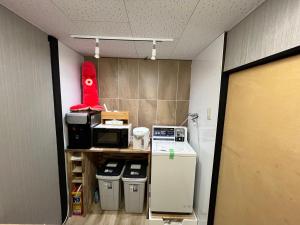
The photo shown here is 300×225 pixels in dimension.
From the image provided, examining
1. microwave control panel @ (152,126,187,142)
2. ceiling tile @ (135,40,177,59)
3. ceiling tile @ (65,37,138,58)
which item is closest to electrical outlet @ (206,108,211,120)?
microwave control panel @ (152,126,187,142)

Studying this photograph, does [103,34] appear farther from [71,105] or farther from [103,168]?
[103,168]

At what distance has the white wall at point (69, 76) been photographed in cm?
170

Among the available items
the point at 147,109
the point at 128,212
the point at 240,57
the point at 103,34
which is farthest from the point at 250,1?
the point at 128,212

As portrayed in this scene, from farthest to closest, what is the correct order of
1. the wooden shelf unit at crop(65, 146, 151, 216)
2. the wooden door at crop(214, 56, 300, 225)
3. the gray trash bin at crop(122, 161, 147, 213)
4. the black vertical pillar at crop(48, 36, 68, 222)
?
the gray trash bin at crop(122, 161, 147, 213)
the wooden shelf unit at crop(65, 146, 151, 216)
the black vertical pillar at crop(48, 36, 68, 222)
the wooden door at crop(214, 56, 300, 225)

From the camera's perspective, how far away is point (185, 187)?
5.86 feet

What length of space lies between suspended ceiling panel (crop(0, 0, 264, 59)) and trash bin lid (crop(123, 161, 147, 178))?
167 centimetres

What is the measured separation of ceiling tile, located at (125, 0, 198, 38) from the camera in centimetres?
90

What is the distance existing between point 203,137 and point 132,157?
4.18ft

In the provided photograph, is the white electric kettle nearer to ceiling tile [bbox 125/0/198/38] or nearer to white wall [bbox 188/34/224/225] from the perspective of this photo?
white wall [bbox 188/34/224/225]

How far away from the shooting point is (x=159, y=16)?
3.44 ft

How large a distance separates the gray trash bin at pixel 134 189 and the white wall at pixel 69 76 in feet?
2.97

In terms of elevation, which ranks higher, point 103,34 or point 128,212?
point 103,34

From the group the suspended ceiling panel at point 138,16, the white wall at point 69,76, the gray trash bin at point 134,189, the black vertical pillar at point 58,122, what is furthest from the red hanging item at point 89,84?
the gray trash bin at point 134,189

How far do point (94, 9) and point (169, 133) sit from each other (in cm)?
172
